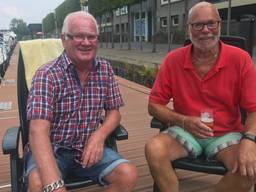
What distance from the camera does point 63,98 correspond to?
2658 millimetres

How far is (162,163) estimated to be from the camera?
273 centimetres

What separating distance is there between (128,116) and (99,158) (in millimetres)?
3726

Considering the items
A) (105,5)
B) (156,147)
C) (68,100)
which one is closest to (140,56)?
(105,5)

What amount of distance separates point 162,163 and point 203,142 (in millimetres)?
412

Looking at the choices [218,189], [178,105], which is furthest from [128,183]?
[178,105]

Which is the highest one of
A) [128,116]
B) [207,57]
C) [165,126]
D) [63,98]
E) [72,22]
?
[72,22]

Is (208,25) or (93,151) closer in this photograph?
(93,151)

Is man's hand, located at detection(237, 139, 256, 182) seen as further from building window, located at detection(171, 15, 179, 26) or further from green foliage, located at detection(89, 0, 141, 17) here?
building window, located at detection(171, 15, 179, 26)

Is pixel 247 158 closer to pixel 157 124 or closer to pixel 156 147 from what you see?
pixel 156 147

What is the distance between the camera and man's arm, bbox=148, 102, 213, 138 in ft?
9.46

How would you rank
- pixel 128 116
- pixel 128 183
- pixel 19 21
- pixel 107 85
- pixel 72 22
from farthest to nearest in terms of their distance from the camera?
pixel 19 21
pixel 128 116
pixel 107 85
pixel 72 22
pixel 128 183

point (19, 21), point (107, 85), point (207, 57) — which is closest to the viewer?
point (107, 85)

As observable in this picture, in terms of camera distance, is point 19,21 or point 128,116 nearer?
point 128,116

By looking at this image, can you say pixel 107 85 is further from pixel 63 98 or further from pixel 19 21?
pixel 19 21
